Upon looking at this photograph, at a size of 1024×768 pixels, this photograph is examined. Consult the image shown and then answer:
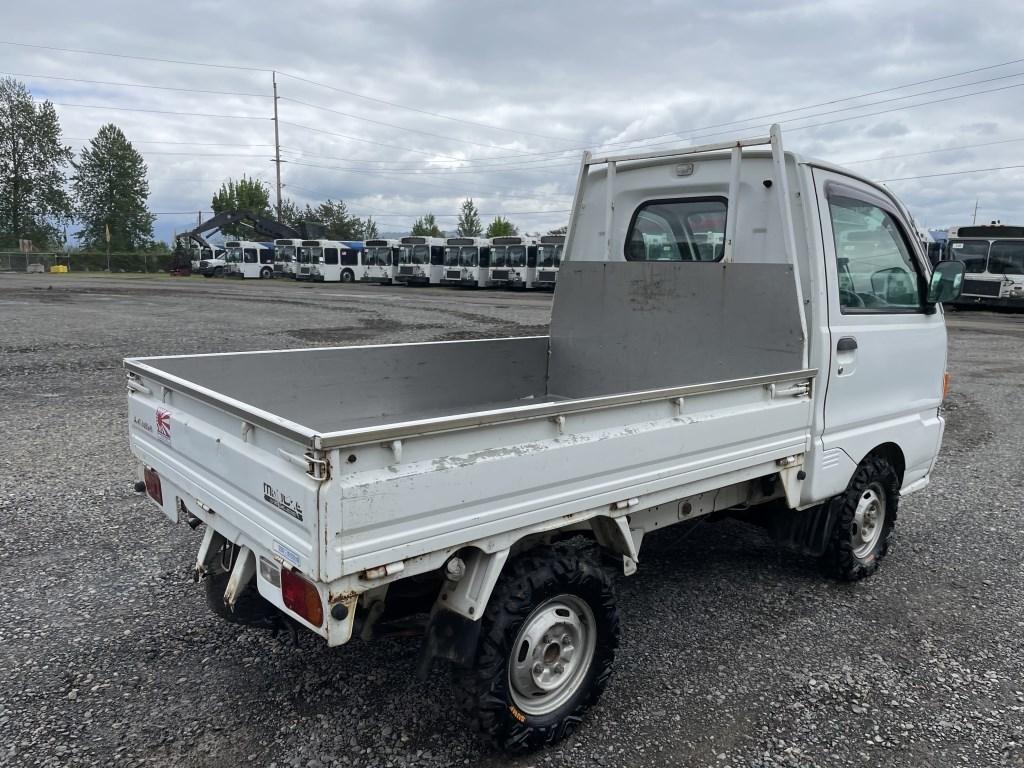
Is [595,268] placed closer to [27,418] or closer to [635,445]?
[635,445]

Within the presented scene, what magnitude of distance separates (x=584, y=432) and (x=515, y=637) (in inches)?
31.6

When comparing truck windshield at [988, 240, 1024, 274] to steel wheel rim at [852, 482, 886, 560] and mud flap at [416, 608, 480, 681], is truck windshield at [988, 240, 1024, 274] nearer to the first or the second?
steel wheel rim at [852, 482, 886, 560]

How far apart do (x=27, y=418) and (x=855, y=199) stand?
26.5 ft

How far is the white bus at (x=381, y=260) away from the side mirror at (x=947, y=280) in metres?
44.3

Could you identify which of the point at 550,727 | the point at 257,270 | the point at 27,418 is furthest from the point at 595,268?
the point at 257,270

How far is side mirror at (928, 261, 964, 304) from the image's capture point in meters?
4.28

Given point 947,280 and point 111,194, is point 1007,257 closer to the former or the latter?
point 947,280

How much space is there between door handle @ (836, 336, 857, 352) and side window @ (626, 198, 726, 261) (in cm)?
84

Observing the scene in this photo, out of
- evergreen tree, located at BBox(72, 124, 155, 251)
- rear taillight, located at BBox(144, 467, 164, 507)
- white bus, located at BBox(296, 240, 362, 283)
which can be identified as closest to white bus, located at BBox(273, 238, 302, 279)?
white bus, located at BBox(296, 240, 362, 283)

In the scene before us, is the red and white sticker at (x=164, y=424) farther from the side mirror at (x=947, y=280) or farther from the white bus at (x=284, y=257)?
the white bus at (x=284, y=257)

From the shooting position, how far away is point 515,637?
2.76 meters

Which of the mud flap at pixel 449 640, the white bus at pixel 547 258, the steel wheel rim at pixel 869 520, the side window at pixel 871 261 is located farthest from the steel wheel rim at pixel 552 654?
the white bus at pixel 547 258

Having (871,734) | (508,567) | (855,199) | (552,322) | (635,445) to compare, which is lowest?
(871,734)

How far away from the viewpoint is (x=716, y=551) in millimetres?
5020
